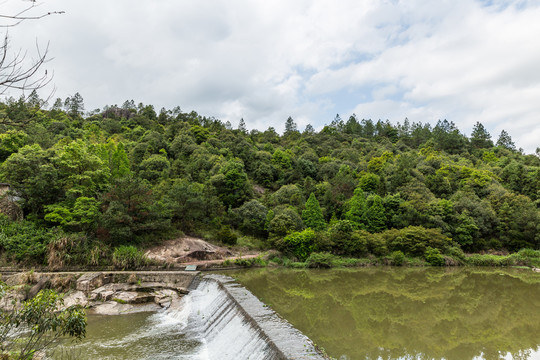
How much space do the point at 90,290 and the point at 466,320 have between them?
1511 centimetres

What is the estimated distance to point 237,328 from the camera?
8.87 metres

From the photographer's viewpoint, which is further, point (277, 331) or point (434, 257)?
point (434, 257)

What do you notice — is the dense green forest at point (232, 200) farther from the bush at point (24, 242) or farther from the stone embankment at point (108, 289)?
the stone embankment at point (108, 289)

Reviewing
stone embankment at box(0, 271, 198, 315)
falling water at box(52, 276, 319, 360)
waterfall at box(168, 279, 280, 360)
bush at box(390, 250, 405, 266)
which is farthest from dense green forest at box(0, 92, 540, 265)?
waterfall at box(168, 279, 280, 360)

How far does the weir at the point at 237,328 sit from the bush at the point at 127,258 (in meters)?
5.49

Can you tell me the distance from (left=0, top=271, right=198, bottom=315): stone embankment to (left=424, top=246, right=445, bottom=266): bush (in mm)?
18783

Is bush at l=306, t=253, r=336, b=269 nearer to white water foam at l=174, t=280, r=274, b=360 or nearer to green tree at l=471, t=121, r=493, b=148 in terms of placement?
white water foam at l=174, t=280, r=274, b=360

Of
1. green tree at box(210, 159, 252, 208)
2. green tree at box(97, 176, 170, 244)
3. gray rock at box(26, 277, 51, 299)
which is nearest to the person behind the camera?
gray rock at box(26, 277, 51, 299)

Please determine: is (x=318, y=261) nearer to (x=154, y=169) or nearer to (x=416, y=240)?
(x=416, y=240)

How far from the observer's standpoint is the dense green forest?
18266 millimetres

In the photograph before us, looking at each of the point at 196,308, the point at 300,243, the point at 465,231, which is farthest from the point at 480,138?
the point at 196,308

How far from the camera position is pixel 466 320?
1057 centimetres

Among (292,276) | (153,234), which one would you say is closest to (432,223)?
(292,276)

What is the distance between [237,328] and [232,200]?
22.7 metres
